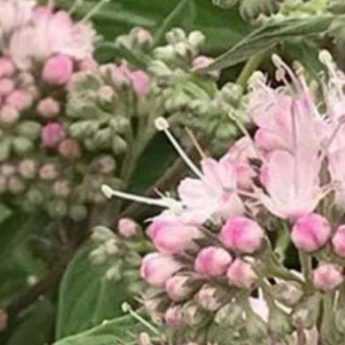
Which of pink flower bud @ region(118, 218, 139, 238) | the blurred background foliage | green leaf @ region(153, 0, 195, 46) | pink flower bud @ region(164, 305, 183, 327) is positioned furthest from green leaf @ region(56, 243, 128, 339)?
pink flower bud @ region(164, 305, 183, 327)

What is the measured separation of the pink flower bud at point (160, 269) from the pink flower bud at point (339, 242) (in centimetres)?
11

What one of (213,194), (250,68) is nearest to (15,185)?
(250,68)

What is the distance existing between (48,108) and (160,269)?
37cm

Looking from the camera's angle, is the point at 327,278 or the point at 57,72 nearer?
the point at 327,278

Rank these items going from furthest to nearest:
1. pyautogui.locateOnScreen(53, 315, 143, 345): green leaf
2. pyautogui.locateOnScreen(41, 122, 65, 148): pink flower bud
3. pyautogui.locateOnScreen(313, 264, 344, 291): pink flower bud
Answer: pyautogui.locateOnScreen(41, 122, 65, 148): pink flower bud < pyautogui.locateOnScreen(53, 315, 143, 345): green leaf < pyautogui.locateOnScreen(313, 264, 344, 291): pink flower bud

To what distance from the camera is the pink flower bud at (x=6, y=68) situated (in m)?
1.66

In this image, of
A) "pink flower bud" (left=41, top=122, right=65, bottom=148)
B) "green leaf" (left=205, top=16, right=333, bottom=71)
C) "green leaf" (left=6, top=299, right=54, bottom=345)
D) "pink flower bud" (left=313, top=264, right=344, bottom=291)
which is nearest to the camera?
"pink flower bud" (left=313, top=264, right=344, bottom=291)

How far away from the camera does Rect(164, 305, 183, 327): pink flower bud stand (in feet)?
4.13

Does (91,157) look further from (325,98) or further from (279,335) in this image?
(279,335)

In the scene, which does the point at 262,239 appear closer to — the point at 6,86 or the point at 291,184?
the point at 291,184

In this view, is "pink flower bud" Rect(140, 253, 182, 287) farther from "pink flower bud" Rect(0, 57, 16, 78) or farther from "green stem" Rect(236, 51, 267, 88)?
"pink flower bud" Rect(0, 57, 16, 78)

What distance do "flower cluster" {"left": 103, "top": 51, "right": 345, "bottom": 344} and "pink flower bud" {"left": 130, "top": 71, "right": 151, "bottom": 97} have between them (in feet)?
0.95

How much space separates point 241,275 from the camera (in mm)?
1235

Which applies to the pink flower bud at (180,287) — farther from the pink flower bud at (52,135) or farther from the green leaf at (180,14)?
the green leaf at (180,14)
